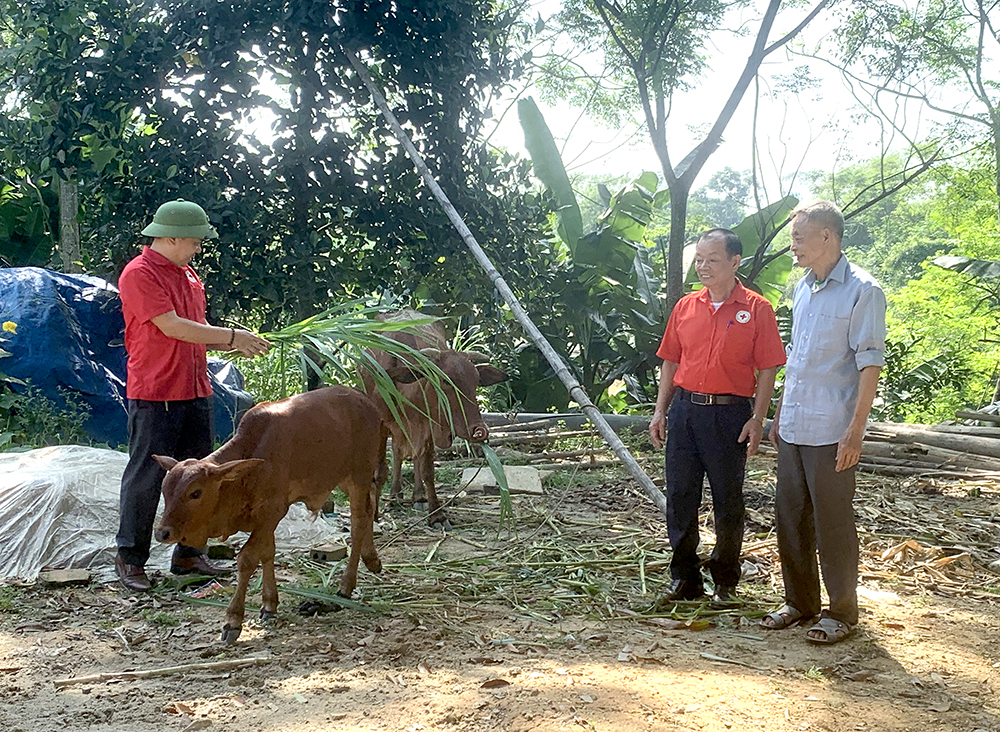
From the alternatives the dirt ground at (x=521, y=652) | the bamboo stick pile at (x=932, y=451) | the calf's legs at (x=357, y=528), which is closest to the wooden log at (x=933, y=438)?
the bamboo stick pile at (x=932, y=451)

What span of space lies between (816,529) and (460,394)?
2.55 metres

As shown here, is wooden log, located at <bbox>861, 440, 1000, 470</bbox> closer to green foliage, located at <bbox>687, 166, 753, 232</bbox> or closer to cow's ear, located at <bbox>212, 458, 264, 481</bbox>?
cow's ear, located at <bbox>212, 458, 264, 481</bbox>

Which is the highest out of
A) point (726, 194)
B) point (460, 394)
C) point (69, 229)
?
point (726, 194)

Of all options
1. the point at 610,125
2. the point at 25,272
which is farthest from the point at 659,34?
the point at 610,125

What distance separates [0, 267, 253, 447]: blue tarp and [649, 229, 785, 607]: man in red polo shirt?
371cm

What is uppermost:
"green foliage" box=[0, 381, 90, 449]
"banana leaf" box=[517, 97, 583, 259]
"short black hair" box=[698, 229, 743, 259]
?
"banana leaf" box=[517, 97, 583, 259]

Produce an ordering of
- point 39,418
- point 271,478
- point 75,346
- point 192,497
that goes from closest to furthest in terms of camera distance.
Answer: point 192,497, point 271,478, point 39,418, point 75,346

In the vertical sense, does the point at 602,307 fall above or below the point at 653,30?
below

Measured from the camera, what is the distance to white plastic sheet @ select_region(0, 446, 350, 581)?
518cm

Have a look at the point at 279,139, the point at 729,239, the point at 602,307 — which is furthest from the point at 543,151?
the point at 729,239

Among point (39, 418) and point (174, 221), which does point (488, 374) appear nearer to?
point (174, 221)

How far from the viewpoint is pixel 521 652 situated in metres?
3.93

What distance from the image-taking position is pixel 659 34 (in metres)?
10.1

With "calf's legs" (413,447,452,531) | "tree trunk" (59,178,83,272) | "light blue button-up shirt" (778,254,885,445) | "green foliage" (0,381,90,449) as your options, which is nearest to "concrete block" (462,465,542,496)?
"calf's legs" (413,447,452,531)
